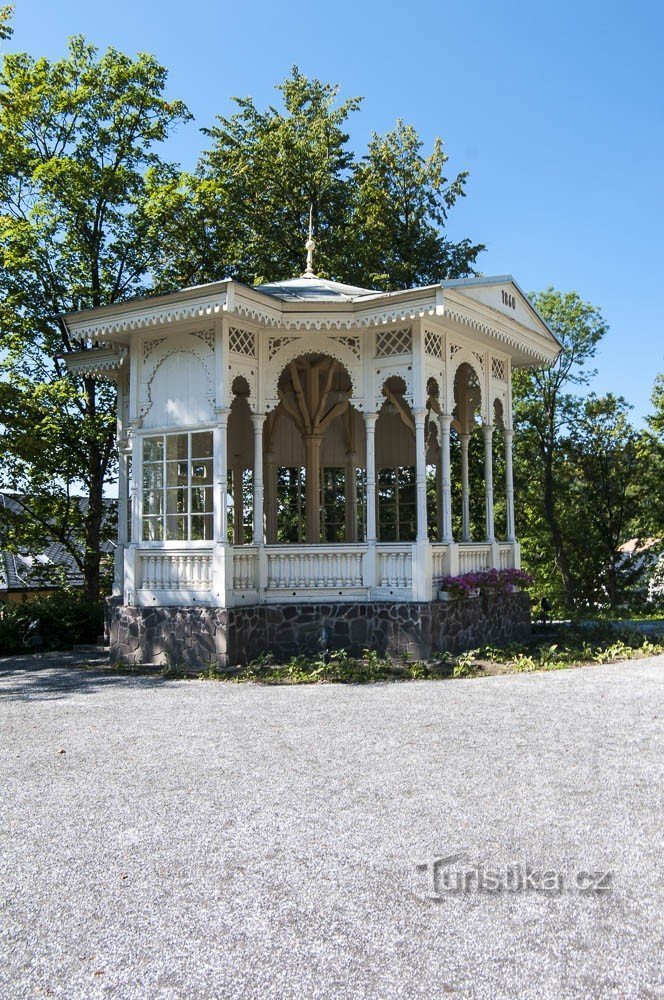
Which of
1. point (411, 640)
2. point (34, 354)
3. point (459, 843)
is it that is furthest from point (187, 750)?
point (34, 354)

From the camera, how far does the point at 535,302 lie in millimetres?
22156

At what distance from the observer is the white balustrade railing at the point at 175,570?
371 inches

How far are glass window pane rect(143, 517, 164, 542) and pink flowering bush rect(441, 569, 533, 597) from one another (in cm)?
348

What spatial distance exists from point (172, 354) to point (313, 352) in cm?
168

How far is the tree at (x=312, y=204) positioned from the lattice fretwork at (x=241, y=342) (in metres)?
7.24

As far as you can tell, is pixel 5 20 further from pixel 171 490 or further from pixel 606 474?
pixel 606 474

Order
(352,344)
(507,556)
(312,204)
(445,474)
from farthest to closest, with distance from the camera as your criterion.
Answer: (312,204)
(507,556)
(445,474)
(352,344)

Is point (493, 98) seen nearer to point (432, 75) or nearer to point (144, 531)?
point (432, 75)

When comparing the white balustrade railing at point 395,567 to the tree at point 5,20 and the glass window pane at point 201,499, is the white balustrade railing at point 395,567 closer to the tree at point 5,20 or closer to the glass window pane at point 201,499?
the glass window pane at point 201,499

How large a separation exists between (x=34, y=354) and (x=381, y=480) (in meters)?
6.87

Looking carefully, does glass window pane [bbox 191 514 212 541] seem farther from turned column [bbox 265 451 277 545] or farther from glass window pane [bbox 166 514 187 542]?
turned column [bbox 265 451 277 545]

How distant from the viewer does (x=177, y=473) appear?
989cm

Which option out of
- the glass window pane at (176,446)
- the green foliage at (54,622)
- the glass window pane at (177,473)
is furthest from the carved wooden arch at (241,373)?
the green foliage at (54,622)

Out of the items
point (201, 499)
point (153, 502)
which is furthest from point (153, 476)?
point (201, 499)
